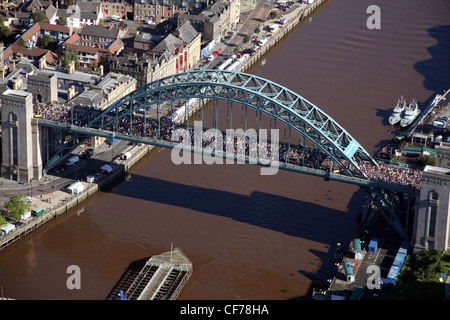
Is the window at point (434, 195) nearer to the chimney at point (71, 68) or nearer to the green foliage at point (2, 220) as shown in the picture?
the green foliage at point (2, 220)

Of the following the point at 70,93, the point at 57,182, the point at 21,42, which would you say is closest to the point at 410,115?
the point at 70,93

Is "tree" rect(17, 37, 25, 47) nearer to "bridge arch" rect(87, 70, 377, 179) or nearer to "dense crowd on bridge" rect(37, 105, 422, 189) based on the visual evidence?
"dense crowd on bridge" rect(37, 105, 422, 189)

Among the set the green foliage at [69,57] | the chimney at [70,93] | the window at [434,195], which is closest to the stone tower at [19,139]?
the chimney at [70,93]

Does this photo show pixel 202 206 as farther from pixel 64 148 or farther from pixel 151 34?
pixel 151 34

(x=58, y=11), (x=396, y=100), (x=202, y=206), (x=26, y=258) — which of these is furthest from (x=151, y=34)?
(x=26, y=258)

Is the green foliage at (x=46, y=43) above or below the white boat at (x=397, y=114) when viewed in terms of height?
above

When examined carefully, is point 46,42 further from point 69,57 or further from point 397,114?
point 397,114
